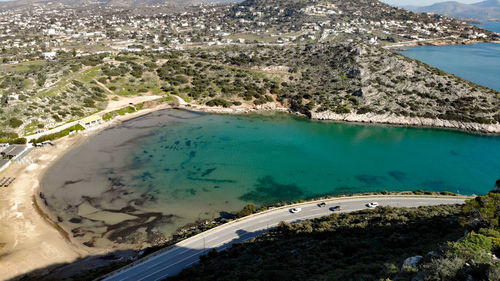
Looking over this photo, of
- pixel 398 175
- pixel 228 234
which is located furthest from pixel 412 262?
pixel 398 175

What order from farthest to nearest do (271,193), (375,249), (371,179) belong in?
(371,179), (271,193), (375,249)

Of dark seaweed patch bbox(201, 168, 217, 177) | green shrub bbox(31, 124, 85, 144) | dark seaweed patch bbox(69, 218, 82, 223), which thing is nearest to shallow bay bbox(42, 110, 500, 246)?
dark seaweed patch bbox(69, 218, 82, 223)

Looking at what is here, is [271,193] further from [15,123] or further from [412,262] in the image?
[15,123]

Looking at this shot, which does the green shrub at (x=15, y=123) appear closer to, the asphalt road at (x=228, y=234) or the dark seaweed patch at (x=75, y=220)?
the dark seaweed patch at (x=75, y=220)

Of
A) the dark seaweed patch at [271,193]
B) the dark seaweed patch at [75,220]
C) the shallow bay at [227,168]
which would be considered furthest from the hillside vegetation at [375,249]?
the dark seaweed patch at [75,220]

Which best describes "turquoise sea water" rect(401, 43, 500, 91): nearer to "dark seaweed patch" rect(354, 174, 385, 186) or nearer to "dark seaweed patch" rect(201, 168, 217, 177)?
"dark seaweed patch" rect(354, 174, 385, 186)

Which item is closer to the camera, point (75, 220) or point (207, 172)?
point (75, 220)
